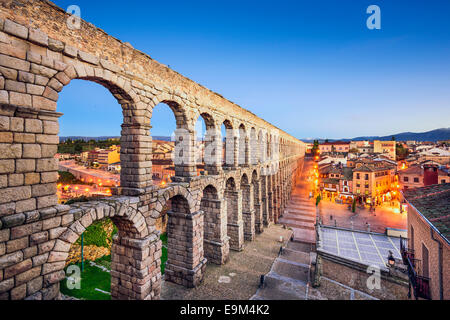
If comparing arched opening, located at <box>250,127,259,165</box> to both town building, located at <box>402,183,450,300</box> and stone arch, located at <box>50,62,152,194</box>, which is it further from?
stone arch, located at <box>50,62,152,194</box>

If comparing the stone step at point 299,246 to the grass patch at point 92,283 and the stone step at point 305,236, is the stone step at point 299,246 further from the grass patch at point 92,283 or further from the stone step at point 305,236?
the grass patch at point 92,283

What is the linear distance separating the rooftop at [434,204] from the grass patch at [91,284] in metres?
17.9

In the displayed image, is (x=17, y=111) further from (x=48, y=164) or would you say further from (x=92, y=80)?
(x=92, y=80)

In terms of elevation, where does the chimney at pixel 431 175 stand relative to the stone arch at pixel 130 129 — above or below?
below

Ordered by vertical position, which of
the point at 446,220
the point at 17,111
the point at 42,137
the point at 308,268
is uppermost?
the point at 17,111

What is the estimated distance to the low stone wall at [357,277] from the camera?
13.4 m

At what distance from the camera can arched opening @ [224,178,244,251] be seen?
58.7 feet

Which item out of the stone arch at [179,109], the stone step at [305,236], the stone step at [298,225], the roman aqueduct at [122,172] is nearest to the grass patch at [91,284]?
the roman aqueduct at [122,172]

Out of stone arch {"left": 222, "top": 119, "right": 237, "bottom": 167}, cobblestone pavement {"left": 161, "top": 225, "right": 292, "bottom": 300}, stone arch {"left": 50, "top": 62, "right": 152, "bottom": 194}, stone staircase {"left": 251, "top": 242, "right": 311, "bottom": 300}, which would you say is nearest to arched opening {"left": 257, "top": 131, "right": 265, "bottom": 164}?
stone arch {"left": 222, "top": 119, "right": 237, "bottom": 167}

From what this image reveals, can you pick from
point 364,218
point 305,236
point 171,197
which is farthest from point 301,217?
point 171,197

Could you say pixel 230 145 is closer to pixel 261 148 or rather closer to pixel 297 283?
pixel 261 148

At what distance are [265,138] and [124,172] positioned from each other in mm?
19347

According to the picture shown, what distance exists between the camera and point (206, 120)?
49.4ft

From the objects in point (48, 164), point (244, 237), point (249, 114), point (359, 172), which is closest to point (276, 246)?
point (244, 237)
